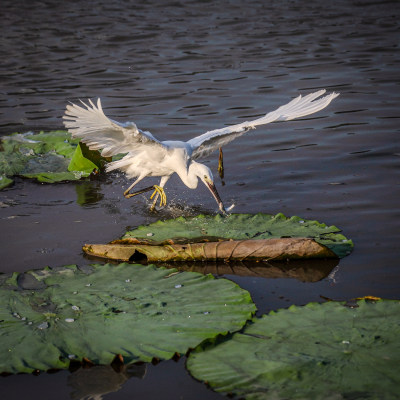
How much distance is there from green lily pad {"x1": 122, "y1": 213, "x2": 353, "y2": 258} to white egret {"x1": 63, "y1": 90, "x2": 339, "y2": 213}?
0.66 meters

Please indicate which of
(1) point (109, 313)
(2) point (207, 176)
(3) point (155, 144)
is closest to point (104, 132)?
(3) point (155, 144)

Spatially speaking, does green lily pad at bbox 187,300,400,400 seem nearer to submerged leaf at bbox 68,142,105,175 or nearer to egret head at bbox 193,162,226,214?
egret head at bbox 193,162,226,214

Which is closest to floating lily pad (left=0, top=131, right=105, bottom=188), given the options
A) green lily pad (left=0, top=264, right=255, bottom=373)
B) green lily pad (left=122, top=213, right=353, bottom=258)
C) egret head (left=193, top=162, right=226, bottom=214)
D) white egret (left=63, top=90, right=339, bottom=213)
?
white egret (left=63, top=90, right=339, bottom=213)

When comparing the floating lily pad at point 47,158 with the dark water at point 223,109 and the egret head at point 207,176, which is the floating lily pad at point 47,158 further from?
the egret head at point 207,176

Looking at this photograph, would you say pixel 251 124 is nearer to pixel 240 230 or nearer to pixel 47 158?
pixel 240 230

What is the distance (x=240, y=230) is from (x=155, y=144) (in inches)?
53.2


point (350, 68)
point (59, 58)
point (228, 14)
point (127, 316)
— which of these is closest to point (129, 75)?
point (59, 58)

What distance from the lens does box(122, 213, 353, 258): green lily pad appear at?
4.77m

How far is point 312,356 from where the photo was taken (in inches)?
125

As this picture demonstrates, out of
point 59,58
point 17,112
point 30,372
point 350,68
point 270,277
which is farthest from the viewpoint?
point 59,58

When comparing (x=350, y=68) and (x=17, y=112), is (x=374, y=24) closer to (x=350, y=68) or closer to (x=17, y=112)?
(x=350, y=68)

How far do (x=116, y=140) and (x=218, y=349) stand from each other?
2847mm

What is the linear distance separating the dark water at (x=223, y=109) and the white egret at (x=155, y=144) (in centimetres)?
35

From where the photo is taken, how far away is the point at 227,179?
7004mm
